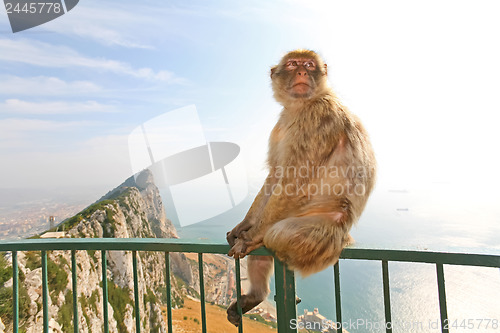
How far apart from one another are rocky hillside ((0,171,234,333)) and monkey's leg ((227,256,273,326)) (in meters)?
2.10

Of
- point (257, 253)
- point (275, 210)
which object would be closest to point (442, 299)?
point (257, 253)

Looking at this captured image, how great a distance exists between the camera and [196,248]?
1.74 meters

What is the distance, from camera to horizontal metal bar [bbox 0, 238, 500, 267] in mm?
1407

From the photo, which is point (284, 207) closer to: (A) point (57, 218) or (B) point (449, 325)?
(B) point (449, 325)

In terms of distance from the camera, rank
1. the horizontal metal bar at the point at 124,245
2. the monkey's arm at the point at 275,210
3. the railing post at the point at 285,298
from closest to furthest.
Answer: the railing post at the point at 285,298
the horizontal metal bar at the point at 124,245
the monkey's arm at the point at 275,210

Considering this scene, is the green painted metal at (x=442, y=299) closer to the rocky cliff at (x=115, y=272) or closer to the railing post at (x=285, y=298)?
the railing post at (x=285, y=298)

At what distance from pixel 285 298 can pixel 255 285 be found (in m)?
0.52

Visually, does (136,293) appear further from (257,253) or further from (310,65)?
(310,65)

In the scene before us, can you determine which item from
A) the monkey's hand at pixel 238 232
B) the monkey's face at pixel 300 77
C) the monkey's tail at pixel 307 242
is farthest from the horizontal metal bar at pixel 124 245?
the monkey's face at pixel 300 77

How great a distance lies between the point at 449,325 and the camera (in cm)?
148

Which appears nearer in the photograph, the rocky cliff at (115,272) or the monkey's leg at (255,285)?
the monkey's leg at (255,285)

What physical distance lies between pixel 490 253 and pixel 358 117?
1.41 meters

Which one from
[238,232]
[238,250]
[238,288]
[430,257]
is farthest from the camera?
[238,232]

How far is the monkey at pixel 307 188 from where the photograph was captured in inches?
76.2
